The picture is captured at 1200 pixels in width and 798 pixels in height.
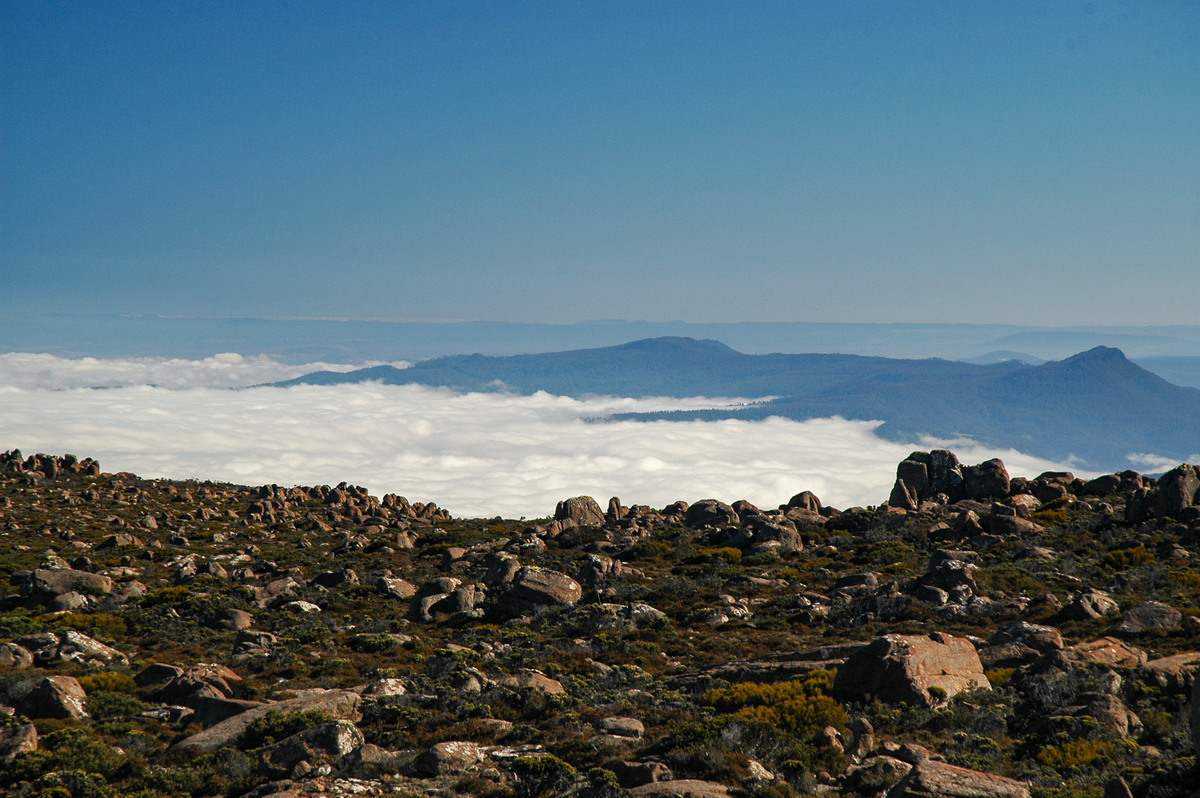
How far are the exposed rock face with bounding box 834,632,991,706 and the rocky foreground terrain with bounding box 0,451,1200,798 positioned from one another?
72 millimetres

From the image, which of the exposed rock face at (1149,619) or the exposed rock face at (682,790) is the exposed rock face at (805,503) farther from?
the exposed rock face at (682,790)

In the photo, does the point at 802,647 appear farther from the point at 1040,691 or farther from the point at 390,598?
the point at 390,598

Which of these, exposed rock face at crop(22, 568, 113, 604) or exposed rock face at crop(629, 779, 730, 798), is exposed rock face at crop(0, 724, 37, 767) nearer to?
exposed rock face at crop(629, 779, 730, 798)

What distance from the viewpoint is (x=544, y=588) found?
119 ft

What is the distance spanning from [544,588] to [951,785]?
2430 centimetres

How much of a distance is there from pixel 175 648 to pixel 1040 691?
102 ft

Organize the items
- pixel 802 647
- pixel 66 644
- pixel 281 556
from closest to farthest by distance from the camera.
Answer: pixel 66 644
pixel 802 647
pixel 281 556

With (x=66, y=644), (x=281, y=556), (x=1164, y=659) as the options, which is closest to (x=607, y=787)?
(x=1164, y=659)

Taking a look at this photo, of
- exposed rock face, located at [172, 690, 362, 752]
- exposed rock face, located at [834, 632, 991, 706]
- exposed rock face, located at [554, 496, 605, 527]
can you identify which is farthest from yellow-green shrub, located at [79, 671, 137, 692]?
exposed rock face, located at [554, 496, 605, 527]

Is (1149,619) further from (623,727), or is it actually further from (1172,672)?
(623,727)

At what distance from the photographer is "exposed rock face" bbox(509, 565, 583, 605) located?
35.9 m

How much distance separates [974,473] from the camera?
65875 millimetres

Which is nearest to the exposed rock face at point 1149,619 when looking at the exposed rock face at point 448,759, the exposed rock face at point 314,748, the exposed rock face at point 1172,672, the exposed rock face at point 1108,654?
the exposed rock face at point 1108,654

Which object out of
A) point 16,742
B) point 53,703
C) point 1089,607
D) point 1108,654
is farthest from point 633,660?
point 1089,607
